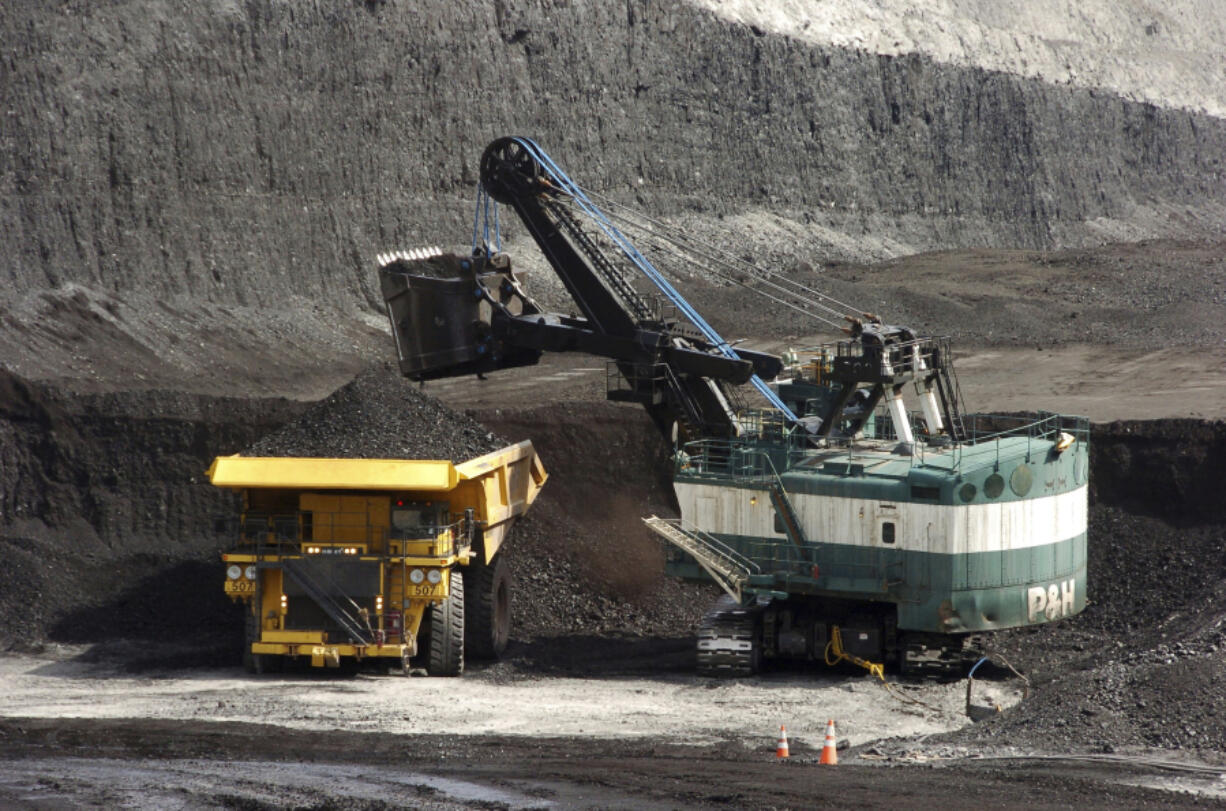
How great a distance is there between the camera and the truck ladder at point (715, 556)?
17828mm

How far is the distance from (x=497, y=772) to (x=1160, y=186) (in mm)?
54019

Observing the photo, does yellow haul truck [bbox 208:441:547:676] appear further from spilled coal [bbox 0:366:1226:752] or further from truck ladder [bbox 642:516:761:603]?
truck ladder [bbox 642:516:761:603]

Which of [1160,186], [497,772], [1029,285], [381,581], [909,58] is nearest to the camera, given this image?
[497,772]

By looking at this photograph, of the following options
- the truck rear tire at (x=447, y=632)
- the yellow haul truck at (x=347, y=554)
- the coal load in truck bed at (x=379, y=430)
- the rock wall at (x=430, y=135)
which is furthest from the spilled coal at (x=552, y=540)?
the rock wall at (x=430, y=135)

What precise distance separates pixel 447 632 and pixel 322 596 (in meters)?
1.42

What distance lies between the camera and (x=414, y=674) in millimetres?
17859

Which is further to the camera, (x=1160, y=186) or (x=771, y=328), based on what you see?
(x=1160, y=186)

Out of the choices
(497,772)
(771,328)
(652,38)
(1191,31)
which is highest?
(1191,31)

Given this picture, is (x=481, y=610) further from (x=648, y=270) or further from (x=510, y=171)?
(x=510, y=171)

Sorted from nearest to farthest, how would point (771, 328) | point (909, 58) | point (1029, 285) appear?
point (771, 328)
point (1029, 285)
point (909, 58)

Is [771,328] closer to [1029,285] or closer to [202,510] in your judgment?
[1029,285]

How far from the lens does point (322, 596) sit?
1711cm

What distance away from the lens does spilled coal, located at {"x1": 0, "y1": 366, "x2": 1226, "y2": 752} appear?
52.1ft

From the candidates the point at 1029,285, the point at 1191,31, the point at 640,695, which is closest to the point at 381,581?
the point at 640,695
